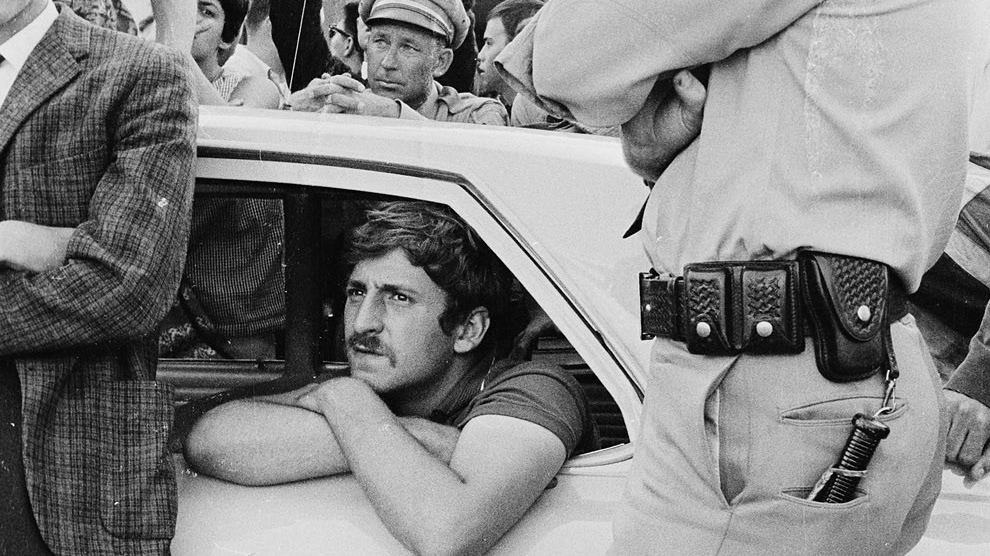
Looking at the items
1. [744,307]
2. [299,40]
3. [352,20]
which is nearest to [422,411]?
[744,307]

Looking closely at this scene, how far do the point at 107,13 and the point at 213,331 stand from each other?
1619 mm

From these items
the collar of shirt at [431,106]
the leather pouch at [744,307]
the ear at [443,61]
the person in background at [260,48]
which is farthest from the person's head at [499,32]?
the leather pouch at [744,307]

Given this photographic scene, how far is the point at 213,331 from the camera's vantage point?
2.53 meters

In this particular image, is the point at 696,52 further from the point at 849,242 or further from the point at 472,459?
the point at 472,459

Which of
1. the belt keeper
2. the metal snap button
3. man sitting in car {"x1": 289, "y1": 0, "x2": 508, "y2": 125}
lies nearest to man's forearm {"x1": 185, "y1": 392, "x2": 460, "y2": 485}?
the belt keeper

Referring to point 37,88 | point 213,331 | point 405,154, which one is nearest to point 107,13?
point 213,331

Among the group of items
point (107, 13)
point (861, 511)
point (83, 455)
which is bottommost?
point (83, 455)

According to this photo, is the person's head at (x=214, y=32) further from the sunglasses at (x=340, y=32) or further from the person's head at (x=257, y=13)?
the sunglasses at (x=340, y=32)

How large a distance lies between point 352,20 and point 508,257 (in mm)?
1756

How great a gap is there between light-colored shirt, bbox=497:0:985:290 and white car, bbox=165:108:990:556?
0.42m

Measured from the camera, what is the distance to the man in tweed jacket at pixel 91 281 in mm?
1772

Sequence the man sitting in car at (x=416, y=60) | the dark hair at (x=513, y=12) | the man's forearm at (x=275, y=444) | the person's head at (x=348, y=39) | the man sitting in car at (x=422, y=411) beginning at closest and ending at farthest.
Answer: the man sitting in car at (x=422, y=411) → the man's forearm at (x=275, y=444) → the man sitting in car at (x=416, y=60) → the person's head at (x=348, y=39) → the dark hair at (x=513, y=12)

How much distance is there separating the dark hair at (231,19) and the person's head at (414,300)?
6.18 ft

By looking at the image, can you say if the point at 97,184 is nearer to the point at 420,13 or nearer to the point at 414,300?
the point at 414,300
